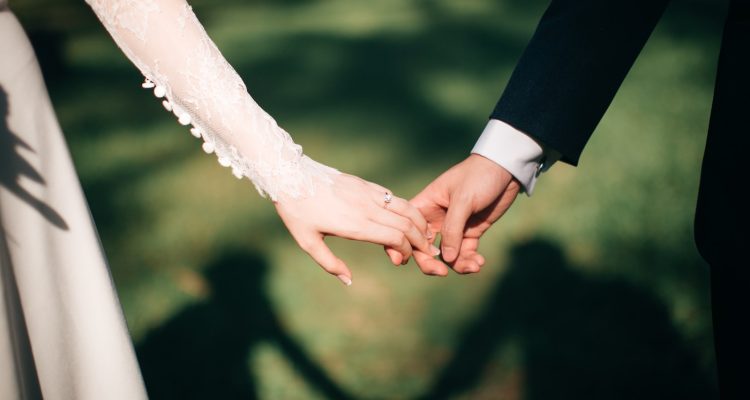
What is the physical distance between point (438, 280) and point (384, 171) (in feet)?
1.68

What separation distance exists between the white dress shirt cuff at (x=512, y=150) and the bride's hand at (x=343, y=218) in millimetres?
168

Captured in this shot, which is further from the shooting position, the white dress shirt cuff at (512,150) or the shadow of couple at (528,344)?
the shadow of couple at (528,344)

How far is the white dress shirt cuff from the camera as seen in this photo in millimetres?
915

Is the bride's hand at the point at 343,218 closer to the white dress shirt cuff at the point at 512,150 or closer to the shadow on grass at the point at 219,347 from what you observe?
the white dress shirt cuff at the point at 512,150

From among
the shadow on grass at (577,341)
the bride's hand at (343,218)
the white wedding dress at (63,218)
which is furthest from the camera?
the shadow on grass at (577,341)

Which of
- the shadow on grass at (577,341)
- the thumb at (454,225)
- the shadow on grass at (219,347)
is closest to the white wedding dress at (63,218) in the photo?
the thumb at (454,225)

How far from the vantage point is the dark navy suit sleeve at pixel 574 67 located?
80 cm

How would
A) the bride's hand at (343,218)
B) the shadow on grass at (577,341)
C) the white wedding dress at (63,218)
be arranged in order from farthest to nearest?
the shadow on grass at (577,341) < the bride's hand at (343,218) < the white wedding dress at (63,218)

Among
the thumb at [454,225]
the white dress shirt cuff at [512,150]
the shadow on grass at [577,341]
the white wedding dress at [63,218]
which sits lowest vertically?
the shadow on grass at [577,341]

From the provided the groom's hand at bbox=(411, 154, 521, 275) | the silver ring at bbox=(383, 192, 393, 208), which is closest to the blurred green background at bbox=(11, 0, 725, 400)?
the groom's hand at bbox=(411, 154, 521, 275)

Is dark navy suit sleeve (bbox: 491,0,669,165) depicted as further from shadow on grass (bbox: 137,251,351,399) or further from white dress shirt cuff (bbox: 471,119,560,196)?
shadow on grass (bbox: 137,251,351,399)

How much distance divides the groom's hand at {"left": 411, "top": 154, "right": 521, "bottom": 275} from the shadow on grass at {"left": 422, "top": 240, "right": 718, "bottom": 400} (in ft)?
1.43

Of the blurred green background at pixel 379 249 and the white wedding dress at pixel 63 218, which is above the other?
the white wedding dress at pixel 63 218

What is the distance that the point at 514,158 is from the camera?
0.93 m
